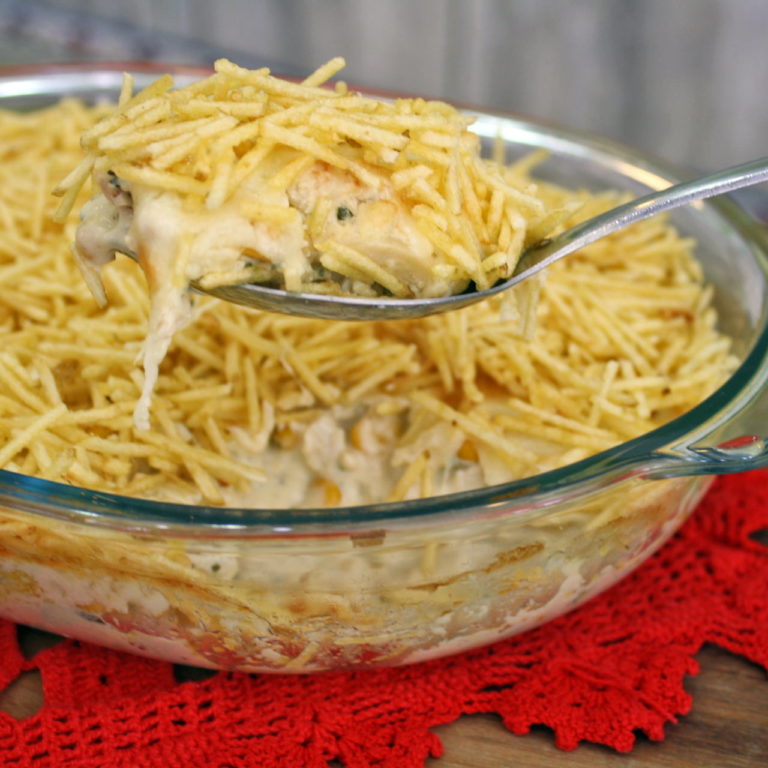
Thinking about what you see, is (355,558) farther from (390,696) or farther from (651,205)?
(651,205)

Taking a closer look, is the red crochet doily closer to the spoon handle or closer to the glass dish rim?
the glass dish rim

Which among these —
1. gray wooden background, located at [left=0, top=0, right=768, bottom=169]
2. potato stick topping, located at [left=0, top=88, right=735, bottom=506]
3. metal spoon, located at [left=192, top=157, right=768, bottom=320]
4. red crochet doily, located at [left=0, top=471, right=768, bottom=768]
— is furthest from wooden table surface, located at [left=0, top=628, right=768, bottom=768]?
gray wooden background, located at [left=0, top=0, right=768, bottom=169]

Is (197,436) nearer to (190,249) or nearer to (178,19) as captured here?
(190,249)

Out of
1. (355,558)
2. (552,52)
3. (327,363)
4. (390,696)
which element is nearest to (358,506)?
(355,558)

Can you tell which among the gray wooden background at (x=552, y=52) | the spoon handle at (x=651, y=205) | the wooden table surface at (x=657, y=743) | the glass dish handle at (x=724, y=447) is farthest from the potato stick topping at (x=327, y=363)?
the gray wooden background at (x=552, y=52)

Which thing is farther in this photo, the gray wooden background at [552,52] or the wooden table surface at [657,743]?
the gray wooden background at [552,52]

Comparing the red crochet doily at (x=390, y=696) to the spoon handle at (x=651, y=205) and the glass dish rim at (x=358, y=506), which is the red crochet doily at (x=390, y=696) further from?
the spoon handle at (x=651, y=205)

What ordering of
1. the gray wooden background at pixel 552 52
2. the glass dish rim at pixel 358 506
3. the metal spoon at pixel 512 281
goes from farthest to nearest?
1. the gray wooden background at pixel 552 52
2. the metal spoon at pixel 512 281
3. the glass dish rim at pixel 358 506
